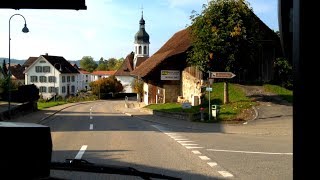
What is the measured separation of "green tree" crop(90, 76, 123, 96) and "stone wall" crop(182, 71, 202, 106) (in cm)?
5805

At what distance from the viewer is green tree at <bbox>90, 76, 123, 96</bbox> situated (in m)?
109

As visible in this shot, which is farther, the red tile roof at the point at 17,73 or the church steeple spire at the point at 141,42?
the red tile roof at the point at 17,73

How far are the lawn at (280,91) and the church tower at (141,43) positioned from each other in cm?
8228

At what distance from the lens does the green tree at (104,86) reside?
109194 mm

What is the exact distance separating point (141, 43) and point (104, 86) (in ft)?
67.9

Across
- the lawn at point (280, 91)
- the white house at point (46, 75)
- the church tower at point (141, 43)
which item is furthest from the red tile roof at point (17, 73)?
the lawn at point (280, 91)

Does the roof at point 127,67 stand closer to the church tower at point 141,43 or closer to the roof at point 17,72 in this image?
the church tower at point 141,43

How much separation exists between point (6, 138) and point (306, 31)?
1860mm

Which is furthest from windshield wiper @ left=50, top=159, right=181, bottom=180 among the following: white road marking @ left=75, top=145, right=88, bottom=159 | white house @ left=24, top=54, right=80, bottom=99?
white house @ left=24, top=54, right=80, bottom=99

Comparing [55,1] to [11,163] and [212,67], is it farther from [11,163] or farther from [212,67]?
[212,67]

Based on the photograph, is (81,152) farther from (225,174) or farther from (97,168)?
(97,168)

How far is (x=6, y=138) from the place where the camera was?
289 centimetres

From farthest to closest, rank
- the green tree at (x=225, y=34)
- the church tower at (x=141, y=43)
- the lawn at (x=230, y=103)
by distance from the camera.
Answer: the church tower at (x=141, y=43) → the green tree at (x=225, y=34) → the lawn at (x=230, y=103)

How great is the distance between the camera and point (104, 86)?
363 feet
